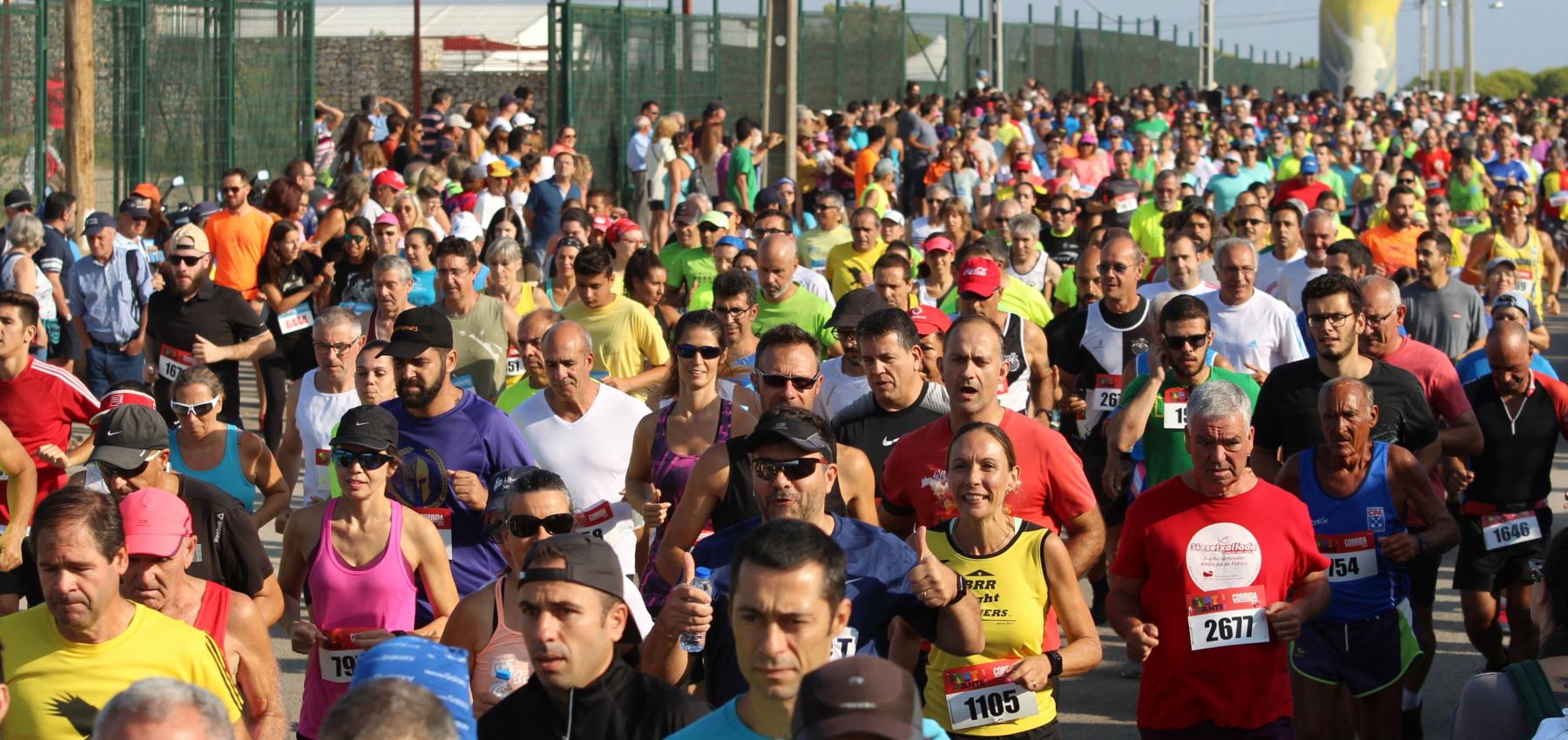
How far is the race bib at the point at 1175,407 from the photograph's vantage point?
752 centimetres

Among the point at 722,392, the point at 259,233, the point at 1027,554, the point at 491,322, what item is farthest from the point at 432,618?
the point at 259,233

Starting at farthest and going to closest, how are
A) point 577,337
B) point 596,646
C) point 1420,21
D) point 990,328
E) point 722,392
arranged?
point 1420,21 → point 722,392 → point 577,337 → point 990,328 → point 596,646

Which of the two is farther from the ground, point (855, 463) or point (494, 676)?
point (855, 463)

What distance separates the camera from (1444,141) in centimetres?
2844

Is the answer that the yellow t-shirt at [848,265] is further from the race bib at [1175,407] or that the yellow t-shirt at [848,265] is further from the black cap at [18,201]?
the black cap at [18,201]

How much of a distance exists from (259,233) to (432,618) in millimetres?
8373

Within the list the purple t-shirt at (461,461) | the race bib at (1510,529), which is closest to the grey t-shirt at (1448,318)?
the race bib at (1510,529)

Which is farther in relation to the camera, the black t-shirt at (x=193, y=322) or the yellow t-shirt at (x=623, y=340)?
the black t-shirt at (x=193, y=322)

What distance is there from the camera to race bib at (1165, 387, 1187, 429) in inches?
296

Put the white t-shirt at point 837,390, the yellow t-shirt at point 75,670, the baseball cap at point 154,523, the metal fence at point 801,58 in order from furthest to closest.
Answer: the metal fence at point 801,58 → the white t-shirt at point 837,390 → the baseball cap at point 154,523 → the yellow t-shirt at point 75,670

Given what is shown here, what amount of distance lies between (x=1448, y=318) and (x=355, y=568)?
6.83 m

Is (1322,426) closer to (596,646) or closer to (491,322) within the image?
(596,646)

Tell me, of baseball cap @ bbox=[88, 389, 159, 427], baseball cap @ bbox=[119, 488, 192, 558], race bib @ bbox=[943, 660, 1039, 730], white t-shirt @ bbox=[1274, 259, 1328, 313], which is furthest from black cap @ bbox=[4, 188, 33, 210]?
race bib @ bbox=[943, 660, 1039, 730]

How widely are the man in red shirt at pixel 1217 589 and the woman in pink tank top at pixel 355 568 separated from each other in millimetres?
2054
